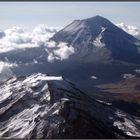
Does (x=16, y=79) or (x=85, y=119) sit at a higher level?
(x=85, y=119)

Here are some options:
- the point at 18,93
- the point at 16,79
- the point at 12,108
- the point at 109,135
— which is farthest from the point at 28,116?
the point at 16,79

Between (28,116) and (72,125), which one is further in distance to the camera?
(28,116)

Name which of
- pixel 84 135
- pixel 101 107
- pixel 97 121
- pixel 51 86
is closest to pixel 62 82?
pixel 51 86

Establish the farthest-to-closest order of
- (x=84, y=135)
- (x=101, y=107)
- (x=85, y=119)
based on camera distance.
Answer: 1. (x=101, y=107)
2. (x=85, y=119)
3. (x=84, y=135)

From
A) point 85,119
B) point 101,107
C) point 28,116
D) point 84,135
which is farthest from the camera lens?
point 101,107

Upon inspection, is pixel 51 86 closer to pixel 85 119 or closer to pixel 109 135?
pixel 85 119

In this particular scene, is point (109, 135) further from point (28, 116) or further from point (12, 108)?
point (12, 108)
